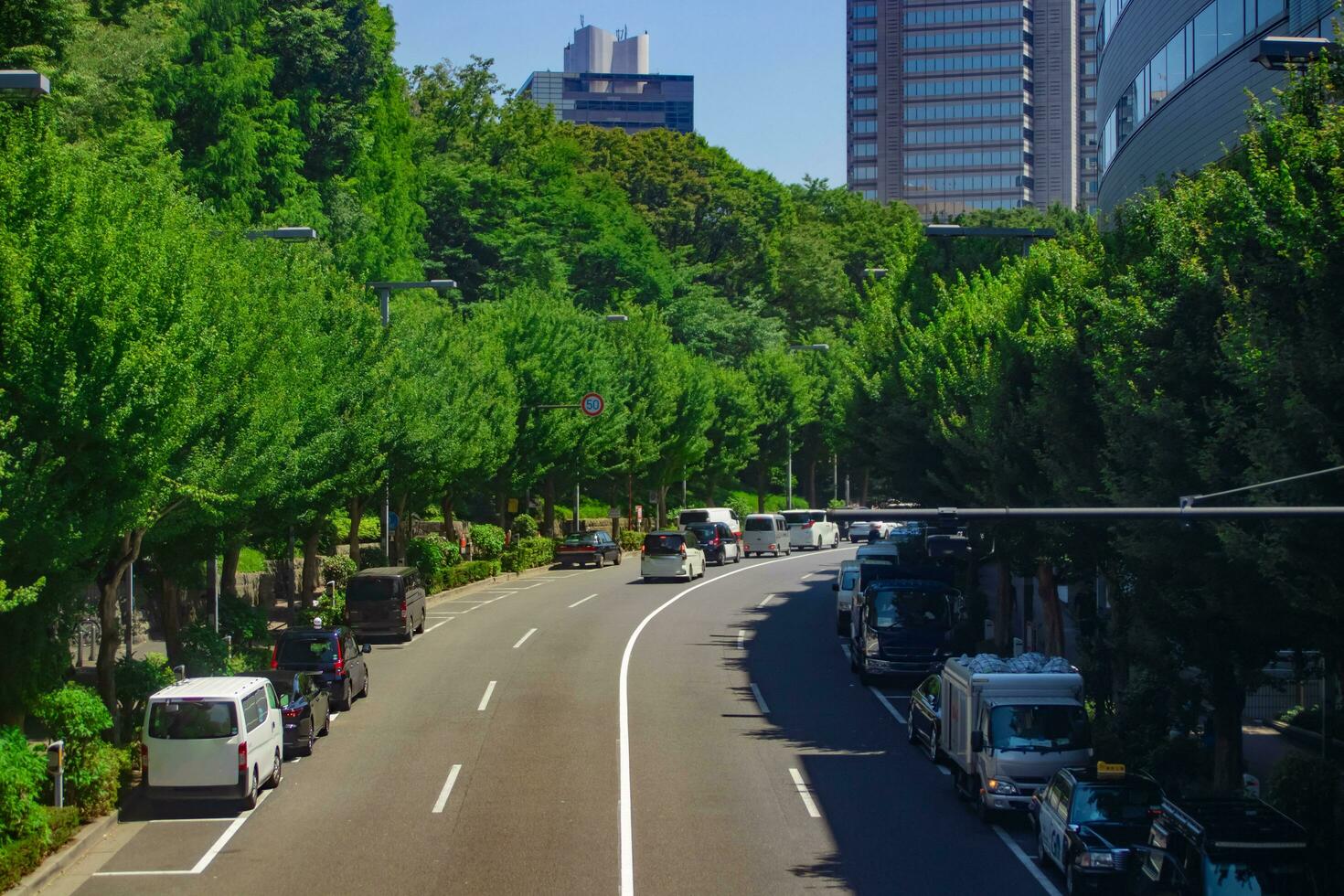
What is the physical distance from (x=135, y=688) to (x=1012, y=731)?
14.1 meters

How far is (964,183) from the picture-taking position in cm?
16688

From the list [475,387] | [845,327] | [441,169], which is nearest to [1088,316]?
[475,387]

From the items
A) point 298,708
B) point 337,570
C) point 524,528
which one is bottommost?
point 298,708

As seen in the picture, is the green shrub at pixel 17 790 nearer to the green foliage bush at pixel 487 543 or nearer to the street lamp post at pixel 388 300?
the street lamp post at pixel 388 300

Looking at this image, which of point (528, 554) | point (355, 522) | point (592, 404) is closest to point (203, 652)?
point (355, 522)

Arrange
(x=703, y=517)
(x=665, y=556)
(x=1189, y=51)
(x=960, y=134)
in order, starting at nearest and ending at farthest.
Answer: (x=1189, y=51) < (x=665, y=556) < (x=703, y=517) < (x=960, y=134)

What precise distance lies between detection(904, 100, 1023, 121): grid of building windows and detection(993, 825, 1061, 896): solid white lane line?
509ft

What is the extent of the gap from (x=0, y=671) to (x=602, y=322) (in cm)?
5642

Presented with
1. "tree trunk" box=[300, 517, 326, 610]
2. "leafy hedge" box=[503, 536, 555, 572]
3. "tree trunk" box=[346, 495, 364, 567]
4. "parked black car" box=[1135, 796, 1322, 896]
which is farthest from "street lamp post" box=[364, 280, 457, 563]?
"parked black car" box=[1135, 796, 1322, 896]

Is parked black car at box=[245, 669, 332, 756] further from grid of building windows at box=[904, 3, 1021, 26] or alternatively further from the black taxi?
grid of building windows at box=[904, 3, 1021, 26]

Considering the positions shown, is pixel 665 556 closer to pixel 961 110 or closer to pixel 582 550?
pixel 582 550

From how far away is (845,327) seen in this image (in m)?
103

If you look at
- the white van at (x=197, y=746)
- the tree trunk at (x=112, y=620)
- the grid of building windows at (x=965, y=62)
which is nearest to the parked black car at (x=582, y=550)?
the tree trunk at (x=112, y=620)

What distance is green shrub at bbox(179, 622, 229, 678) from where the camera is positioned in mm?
25250
